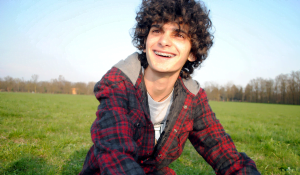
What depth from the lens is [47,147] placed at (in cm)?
392

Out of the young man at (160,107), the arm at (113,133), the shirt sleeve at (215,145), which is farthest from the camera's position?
the shirt sleeve at (215,145)

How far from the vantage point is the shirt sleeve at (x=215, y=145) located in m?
1.69

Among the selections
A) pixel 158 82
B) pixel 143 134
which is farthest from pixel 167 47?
pixel 143 134

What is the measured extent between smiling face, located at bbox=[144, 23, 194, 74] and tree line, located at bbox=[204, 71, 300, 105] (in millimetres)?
81830

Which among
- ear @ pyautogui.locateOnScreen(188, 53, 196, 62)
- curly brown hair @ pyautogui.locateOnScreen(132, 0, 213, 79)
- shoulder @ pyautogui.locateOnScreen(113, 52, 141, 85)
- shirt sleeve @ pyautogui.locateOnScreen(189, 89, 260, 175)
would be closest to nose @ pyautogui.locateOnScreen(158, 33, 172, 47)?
curly brown hair @ pyautogui.locateOnScreen(132, 0, 213, 79)

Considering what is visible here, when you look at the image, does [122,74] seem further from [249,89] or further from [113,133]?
[249,89]

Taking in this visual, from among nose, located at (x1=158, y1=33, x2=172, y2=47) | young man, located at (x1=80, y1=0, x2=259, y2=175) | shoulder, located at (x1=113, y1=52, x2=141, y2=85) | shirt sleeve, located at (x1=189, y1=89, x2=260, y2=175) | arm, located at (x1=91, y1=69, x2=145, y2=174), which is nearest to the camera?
arm, located at (x1=91, y1=69, x2=145, y2=174)

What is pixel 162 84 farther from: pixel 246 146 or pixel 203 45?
pixel 246 146

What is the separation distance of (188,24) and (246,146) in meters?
4.66

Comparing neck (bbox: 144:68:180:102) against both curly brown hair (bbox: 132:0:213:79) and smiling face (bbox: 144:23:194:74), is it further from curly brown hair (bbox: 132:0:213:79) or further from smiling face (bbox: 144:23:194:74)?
curly brown hair (bbox: 132:0:213:79)

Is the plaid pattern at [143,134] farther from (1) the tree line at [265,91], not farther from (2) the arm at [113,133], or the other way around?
(1) the tree line at [265,91]

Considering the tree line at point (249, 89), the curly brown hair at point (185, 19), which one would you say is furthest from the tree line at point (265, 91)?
the curly brown hair at point (185, 19)

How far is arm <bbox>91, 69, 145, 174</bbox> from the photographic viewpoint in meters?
1.29

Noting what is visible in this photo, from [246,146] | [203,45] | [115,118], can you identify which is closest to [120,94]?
[115,118]
